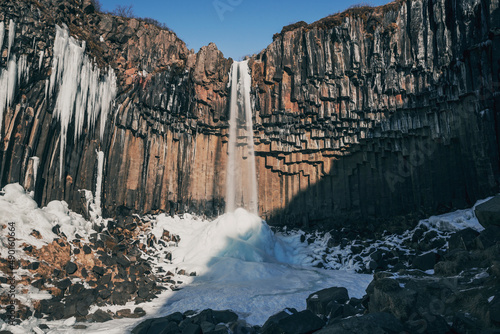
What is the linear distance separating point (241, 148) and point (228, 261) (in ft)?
38.0

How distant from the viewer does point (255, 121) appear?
26531 millimetres

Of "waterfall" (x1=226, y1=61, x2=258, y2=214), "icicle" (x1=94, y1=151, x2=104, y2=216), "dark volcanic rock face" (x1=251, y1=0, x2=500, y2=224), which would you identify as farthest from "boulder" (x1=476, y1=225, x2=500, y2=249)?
"icicle" (x1=94, y1=151, x2=104, y2=216)

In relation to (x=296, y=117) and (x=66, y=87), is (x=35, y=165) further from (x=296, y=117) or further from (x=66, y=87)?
(x=296, y=117)

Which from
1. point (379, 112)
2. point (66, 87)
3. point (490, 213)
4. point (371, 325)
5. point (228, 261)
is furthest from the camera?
point (379, 112)

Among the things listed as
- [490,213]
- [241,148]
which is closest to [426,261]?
[490,213]

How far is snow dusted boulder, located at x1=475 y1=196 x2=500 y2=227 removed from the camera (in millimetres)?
11438

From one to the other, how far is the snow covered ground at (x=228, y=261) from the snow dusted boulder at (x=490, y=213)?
5.02 meters

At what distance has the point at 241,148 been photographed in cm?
2730

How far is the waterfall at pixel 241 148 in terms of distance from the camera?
87.8 feet

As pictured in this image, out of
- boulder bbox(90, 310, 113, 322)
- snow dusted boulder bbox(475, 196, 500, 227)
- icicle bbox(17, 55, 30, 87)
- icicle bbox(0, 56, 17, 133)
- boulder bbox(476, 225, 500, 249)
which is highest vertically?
icicle bbox(17, 55, 30, 87)

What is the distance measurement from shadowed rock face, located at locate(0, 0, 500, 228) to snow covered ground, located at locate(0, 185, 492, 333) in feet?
5.10

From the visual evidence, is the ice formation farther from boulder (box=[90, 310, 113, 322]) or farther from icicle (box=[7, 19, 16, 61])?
boulder (box=[90, 310, 113, 322])

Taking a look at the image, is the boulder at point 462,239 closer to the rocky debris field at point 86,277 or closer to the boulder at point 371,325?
the boulder at point 371,325

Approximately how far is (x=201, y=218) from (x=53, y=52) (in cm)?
1438
